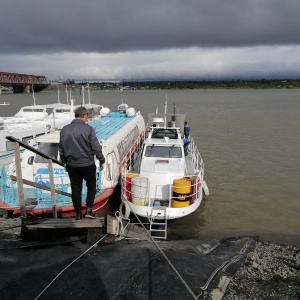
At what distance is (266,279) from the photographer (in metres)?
5.57

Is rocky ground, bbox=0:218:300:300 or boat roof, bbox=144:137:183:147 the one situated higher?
boat roof, bbox=144:137:183:147

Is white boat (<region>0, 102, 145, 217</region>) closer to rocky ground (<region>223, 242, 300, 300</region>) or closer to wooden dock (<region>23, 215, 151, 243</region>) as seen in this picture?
wooden dock (<region>23, 215, 151, 243</region>)

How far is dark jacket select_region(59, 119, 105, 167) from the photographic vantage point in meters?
5.84

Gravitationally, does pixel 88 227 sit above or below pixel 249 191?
above

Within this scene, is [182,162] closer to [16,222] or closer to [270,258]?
[270,258]

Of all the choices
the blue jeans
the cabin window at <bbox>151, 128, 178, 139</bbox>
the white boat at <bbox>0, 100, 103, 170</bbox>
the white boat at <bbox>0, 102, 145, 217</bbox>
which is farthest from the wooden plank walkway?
the white boat at <bbox>0, 100, 103, 170</bbox>

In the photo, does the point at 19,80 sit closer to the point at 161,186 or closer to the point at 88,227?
the point at 161,186

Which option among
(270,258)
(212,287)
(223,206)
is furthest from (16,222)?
(223,206)

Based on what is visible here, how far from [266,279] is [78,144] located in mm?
4218

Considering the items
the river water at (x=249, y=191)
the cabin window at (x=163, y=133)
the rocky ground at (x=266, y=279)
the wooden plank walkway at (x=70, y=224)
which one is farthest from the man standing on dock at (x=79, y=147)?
the cabin window at (x=163, y=133)

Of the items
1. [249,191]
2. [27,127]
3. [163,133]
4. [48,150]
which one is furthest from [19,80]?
[249,191]

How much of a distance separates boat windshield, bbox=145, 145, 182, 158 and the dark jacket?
7.55 metres

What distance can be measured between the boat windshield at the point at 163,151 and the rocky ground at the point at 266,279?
623 cm

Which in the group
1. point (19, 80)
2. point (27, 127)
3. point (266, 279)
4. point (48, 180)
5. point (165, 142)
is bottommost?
point (48, 180)
